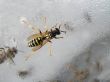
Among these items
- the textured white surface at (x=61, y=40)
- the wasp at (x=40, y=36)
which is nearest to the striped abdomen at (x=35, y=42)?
the wasp at (x=40, y=36)

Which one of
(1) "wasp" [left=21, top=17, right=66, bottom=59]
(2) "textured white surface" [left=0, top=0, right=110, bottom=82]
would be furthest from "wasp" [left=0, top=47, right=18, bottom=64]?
(1) "wasp" [left=21, top=17, right=66, bottom=59]

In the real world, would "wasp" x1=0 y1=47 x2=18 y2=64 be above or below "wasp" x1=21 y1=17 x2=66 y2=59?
below

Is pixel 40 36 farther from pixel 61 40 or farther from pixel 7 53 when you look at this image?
pixel 7 53

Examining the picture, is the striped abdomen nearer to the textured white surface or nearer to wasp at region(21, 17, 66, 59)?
wasp at region(21, 17, 66, 59)

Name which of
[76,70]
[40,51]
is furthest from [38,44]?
[76,70]

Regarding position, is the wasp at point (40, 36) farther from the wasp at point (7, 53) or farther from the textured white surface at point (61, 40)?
the wasp at point (7, 53)

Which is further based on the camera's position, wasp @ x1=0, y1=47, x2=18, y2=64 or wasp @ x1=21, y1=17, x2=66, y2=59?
wasp @ x1=0, y1=47, x2=18, y2=64

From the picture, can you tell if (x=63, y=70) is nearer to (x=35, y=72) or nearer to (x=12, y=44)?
(x=35, y=72)
